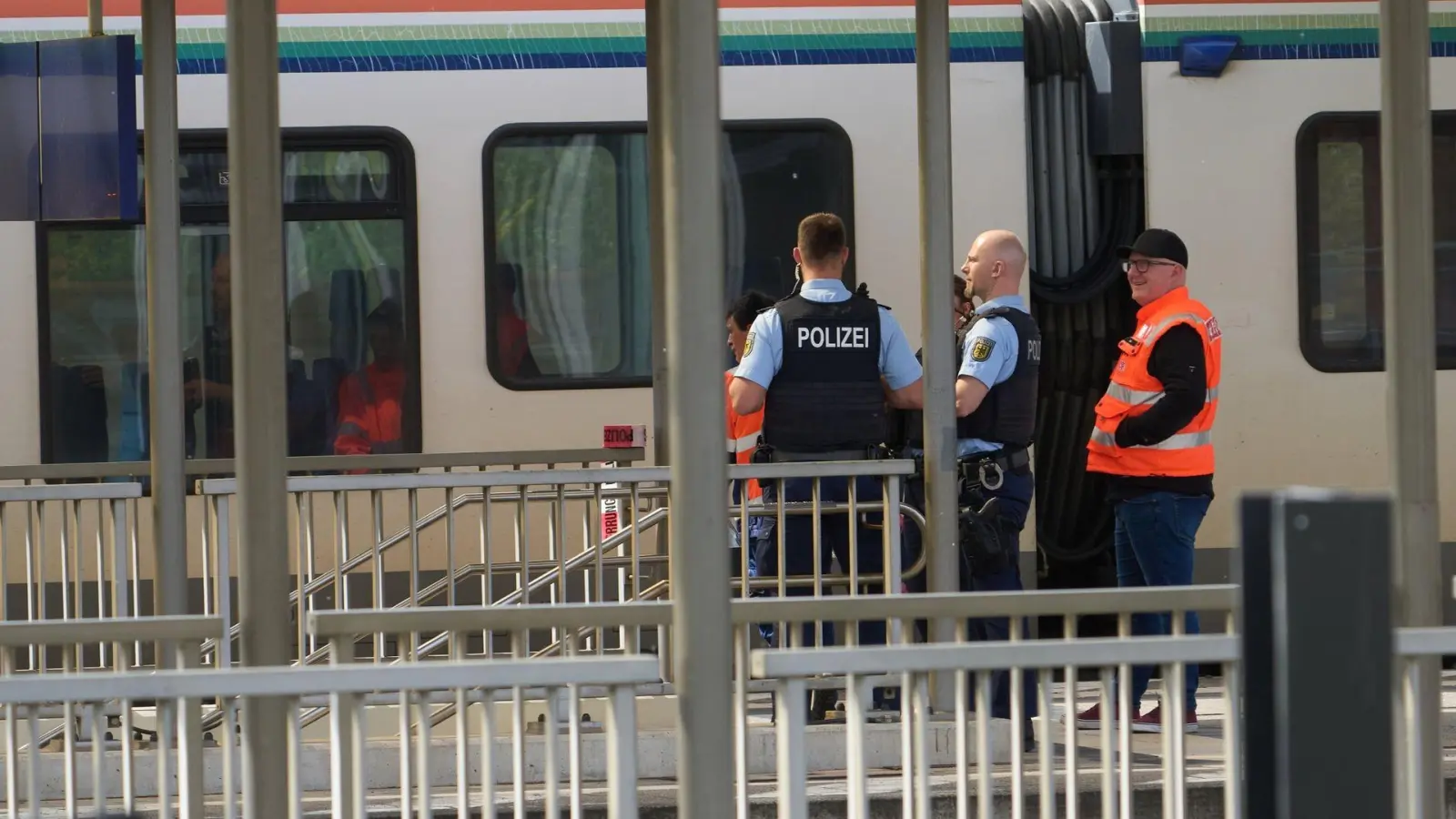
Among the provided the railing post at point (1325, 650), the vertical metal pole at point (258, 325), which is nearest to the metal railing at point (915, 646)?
the vertical metal pole at point (258, 325)

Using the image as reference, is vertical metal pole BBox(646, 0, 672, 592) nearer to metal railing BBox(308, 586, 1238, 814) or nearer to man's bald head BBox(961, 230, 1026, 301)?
man's bald head BBox(961, 230, 1026, 301)

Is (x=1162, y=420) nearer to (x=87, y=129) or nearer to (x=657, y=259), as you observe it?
(x=657, y=259)

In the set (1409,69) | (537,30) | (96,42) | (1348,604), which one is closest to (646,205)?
(537,30)

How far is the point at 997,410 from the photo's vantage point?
6066 mm

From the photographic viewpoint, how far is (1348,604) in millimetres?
1755

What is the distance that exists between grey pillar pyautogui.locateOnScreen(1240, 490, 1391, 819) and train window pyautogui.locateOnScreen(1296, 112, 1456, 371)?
20.0 ft

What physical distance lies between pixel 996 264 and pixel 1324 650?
442cm

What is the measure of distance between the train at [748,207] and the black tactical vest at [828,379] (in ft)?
5.17

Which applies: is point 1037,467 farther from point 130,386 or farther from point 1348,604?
point 1348,604

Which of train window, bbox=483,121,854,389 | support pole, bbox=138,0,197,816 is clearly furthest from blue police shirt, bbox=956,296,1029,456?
support pole, bbox=138,0,197,816

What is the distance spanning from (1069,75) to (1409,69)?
136 inches

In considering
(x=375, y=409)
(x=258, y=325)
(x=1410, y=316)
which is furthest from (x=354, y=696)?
(x=375, y=409)

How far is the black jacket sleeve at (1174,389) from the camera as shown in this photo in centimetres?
593

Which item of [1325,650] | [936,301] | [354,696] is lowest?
[354,696]
